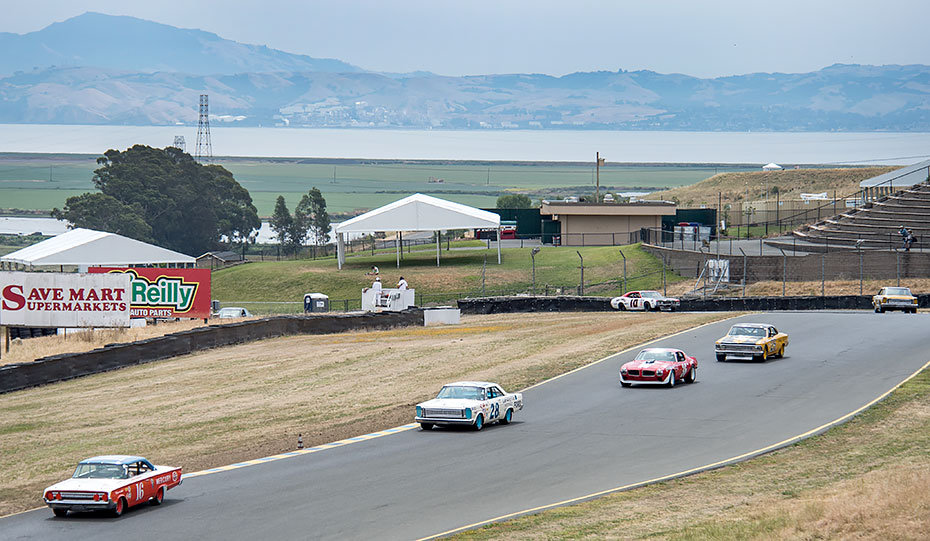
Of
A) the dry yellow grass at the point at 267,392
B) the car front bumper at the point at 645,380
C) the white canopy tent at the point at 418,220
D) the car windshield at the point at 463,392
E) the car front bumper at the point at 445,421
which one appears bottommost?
the dry yellow grass at the point at 267,392

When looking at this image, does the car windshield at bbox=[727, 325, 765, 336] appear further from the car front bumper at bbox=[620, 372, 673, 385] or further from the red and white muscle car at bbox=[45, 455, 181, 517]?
the red and white muscle car at bbox=[45, 455, 181, 517]

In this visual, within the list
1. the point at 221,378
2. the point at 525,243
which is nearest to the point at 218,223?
the point at 525,243

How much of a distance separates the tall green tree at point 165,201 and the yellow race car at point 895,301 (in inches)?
3864

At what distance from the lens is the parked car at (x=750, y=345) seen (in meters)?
34.3

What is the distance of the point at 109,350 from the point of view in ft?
129

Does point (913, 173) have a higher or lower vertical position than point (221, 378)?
higher

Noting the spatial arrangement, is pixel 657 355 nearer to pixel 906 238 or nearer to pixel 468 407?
pixel 468 407

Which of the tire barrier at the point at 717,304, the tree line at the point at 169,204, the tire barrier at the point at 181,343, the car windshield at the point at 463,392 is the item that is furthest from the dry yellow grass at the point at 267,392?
the tree line at the point at 169,204

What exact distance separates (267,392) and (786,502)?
785 inches

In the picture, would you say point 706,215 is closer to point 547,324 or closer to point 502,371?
point 547,324

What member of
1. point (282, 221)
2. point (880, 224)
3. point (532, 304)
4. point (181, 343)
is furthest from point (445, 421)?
point (282, 221)

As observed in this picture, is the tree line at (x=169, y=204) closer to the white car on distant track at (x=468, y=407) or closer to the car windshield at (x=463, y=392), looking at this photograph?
the car windshield at (x=463, y=392)

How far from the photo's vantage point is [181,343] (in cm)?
4331

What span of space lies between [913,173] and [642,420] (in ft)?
270
